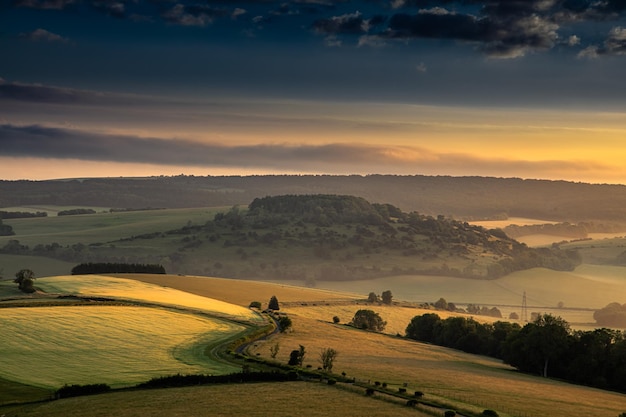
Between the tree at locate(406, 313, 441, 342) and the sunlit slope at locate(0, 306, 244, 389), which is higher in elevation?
the tree at locate(406, 313, 441, 342)

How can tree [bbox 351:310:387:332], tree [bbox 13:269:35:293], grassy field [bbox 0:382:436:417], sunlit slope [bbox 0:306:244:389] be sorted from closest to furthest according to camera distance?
grassy field [bbox 0:382:436:417], sunlit slope [bbox 0:306:244:389], tree [bbox 13:269:35:293], tree [bbox 351:310:387:332]

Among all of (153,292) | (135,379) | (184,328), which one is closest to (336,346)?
(184,328)

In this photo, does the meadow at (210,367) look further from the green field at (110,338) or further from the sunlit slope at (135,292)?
the sunlit slope at (135,292)

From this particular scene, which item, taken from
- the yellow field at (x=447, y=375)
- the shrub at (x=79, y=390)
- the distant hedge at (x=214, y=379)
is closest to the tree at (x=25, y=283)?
the yellow field at (x=447, y=375)

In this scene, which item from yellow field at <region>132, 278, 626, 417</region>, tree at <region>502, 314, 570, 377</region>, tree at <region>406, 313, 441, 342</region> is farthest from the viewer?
tree at <region>406, 313, 441, 342</region>

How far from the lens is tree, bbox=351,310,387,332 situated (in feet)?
611

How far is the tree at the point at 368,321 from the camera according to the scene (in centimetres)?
18612

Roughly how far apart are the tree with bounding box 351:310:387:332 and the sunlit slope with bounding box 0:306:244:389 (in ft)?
188

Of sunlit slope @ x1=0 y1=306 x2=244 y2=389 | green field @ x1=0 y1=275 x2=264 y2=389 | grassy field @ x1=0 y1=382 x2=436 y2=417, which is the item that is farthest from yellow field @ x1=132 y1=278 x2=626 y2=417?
sunlit slope @ x1=0 y1=306 x2=244 y2=389

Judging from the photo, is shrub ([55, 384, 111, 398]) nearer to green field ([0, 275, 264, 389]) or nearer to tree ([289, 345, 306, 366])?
green field ([0, 275, 264, 389])

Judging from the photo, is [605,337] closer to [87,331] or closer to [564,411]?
[564,411]

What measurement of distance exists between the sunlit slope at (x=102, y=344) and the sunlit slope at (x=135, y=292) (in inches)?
697

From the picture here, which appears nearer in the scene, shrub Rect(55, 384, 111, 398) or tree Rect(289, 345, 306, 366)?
shrub Rect(55, 384, 111, 398)

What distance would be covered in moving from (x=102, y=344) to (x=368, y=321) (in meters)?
96.3
